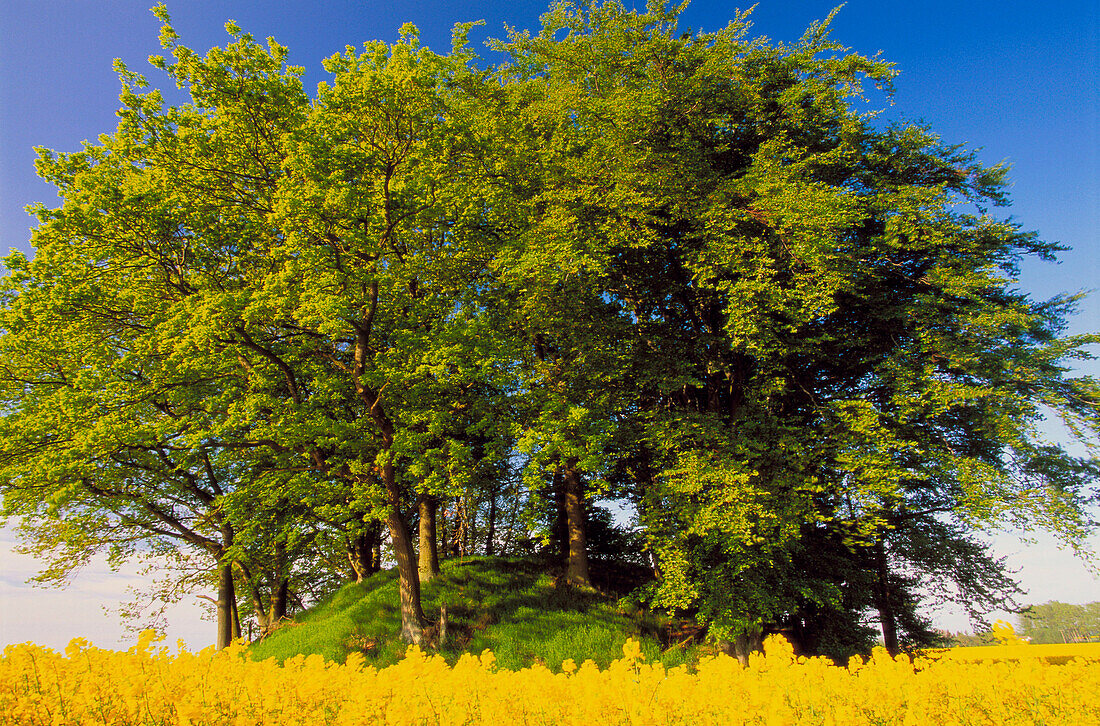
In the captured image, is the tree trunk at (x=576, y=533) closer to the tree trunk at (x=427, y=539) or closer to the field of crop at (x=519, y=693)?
the tree trunk at (x=427, y=539)

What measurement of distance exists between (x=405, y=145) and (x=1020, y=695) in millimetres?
13708

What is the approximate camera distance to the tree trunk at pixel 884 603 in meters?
16.7

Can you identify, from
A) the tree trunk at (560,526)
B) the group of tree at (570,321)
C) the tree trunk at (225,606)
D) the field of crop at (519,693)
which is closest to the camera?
the field of crop at (519,693)

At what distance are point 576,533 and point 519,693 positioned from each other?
38.8ft

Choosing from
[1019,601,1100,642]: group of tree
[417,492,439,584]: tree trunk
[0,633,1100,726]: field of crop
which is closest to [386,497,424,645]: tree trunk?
[417,492,439,584]: tree trunk

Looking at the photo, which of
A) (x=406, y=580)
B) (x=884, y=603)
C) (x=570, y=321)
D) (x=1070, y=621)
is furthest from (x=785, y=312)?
(x=1070, y=621)

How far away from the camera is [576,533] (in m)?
16.7

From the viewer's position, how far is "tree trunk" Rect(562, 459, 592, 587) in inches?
635

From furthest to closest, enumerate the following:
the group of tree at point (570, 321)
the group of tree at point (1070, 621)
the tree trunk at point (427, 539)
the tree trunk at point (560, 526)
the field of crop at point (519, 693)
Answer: the group of tree at point (1070, 621)
the tree trunk at point (560, 526)
the tree trunk at point (427, 539)
the group of tree at point (570, 321)
the field of crop at point (519, 693)

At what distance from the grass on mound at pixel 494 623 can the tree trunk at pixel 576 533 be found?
51 centimetres

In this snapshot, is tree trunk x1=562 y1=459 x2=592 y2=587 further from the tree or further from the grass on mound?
the tree

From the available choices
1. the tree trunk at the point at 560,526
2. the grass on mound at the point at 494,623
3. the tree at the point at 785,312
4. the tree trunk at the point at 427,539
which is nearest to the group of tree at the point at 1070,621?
the tree at the point at 785,312

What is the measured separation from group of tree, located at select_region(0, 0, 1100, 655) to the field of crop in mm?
6270

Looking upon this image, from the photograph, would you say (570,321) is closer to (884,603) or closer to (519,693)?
(519,693)
